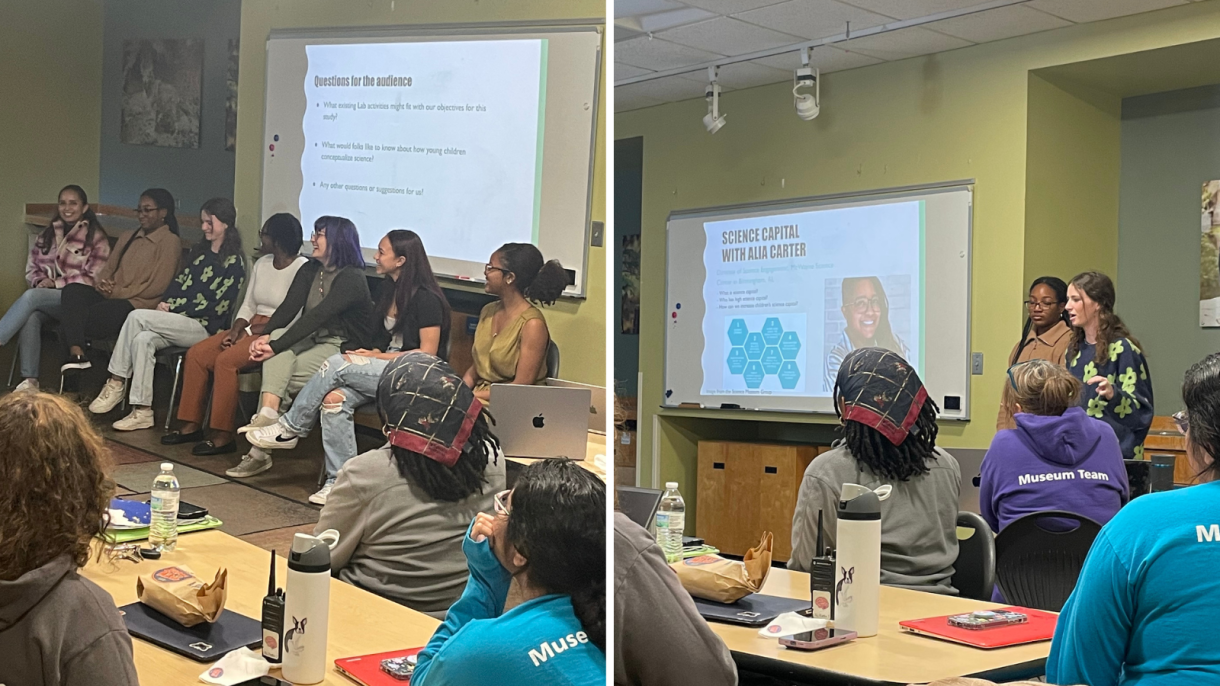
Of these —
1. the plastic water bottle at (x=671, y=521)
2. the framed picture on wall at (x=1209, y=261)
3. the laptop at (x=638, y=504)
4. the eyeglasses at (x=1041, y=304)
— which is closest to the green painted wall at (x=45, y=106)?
the laptop at (x=638, y=504)

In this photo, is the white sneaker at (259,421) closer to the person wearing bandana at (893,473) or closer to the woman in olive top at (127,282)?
the woman in olive top at (127,282)

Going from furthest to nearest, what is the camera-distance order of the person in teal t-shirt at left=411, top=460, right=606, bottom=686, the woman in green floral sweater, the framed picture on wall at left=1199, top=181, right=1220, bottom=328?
the framed picture on wall at left=1199, top=181, right=1220, bottom=328, the woman in green floral sweater, the person in teal t-shirt at left=411, top=460, right=606, bottom=686

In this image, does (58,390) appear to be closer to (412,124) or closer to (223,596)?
(223,596)

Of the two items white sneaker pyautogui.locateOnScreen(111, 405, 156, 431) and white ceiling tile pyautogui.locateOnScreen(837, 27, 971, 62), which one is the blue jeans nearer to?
white sneaker pyautogui.locateOnScreen(111, 405, 156, 431)

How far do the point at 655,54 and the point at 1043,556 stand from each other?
5.39 feet

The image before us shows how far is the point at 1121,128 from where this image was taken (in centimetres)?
221

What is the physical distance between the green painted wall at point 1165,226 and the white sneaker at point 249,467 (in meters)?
2.04

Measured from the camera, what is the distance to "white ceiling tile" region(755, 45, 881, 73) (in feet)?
4.68

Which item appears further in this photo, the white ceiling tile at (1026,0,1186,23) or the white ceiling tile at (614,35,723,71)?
the white ceiling tile at (1026,0,1186,23)

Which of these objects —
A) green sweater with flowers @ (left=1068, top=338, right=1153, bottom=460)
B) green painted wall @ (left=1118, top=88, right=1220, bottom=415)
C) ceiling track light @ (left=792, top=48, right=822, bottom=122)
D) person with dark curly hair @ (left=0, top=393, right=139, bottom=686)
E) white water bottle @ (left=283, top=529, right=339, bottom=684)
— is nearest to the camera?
person with dark curly hair @ (left=0, top=393, right=139, bottom=686)

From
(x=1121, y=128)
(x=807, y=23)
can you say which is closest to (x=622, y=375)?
(x=807, y=23)

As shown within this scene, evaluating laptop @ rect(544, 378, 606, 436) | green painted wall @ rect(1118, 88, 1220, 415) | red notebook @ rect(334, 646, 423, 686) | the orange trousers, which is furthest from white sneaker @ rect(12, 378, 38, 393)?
green painted wall @ rect(1118, 88, 1220, 415)

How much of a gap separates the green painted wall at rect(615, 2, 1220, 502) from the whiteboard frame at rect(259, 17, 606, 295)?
0.19 metres

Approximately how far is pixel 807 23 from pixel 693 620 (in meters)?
0.88
